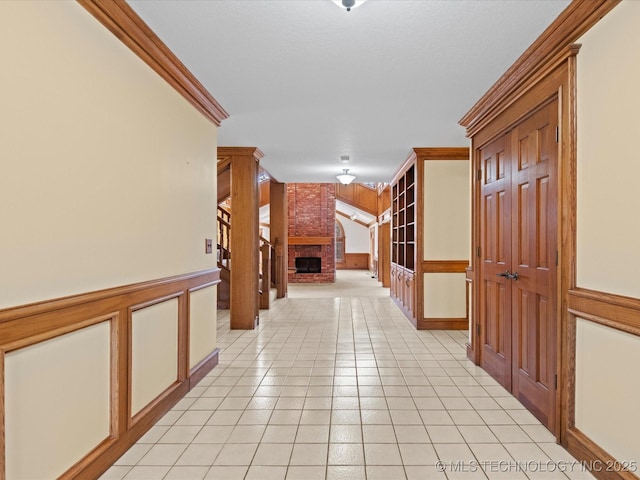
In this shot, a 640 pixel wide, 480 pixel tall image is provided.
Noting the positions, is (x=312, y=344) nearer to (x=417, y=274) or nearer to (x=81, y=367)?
(x=417, y=274)

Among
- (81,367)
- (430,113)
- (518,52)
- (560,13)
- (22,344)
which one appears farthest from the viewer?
(430,113)

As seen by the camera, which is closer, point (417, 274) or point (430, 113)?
point (430, 113)

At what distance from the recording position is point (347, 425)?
2.45 m

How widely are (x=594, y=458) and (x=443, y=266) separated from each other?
11.3ft

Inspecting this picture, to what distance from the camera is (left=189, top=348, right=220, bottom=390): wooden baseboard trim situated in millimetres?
3095

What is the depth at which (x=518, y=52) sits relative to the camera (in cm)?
251

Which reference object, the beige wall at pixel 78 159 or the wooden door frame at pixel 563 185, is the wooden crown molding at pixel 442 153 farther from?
the beige wall at pixel 78 159

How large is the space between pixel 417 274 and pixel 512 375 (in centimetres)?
241

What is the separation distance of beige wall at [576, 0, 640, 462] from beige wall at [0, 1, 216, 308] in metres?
2.50

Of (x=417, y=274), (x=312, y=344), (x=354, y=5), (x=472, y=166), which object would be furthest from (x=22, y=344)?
(x=417, y=274)

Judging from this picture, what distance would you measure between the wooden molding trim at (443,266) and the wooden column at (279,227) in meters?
3.57

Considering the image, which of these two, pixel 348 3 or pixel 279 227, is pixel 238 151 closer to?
pixel 279 227

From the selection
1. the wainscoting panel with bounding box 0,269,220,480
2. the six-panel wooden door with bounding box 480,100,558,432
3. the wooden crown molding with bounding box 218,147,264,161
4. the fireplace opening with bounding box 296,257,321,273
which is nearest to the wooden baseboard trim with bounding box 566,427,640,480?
the six-panel wooden door with bounding box 480,100,558,432

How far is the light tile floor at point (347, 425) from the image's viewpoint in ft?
6.53
